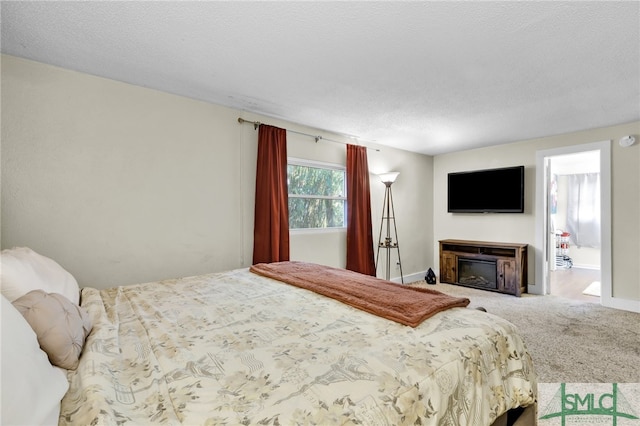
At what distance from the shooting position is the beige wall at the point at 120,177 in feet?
7.04

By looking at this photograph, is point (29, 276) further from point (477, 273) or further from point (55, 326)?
point (477, 273)

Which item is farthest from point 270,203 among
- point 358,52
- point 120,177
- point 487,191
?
point 487,191

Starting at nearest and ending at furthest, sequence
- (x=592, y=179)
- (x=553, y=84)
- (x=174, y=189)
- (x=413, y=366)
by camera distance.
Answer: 1. (x=413, y=366)
2. (x=553, y=84)
3. (x=174, y=189)
4. (x=592, y=179)

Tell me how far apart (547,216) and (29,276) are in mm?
5651

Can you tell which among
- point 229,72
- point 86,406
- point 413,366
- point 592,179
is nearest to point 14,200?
point 229,72

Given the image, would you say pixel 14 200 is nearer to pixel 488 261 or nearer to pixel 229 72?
pixel 229 72

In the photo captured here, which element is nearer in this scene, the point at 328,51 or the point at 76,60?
the point at 328,51

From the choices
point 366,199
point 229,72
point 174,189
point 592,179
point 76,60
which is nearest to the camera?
point 76,60

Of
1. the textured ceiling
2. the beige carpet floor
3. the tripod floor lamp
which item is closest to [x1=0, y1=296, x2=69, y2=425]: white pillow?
the textured ceiling

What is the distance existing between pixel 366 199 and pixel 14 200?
362cm

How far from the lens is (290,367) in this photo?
3.32 ft

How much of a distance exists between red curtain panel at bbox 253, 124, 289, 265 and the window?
29 cm

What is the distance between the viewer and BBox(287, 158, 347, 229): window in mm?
3721

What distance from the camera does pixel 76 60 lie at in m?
2.17
